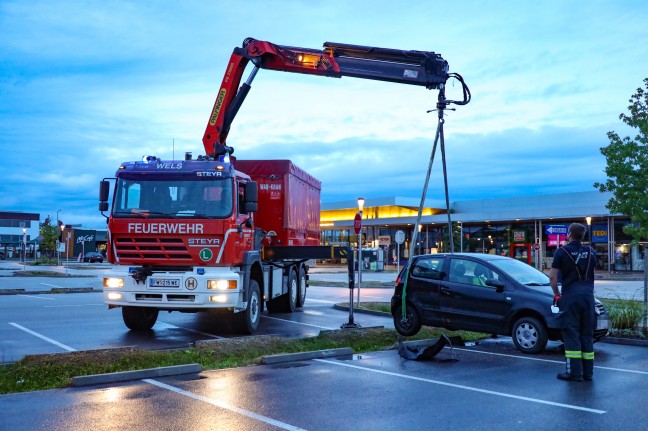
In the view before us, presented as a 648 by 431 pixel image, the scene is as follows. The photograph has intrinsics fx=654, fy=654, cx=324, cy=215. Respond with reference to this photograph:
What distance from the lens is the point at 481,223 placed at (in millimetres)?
64000

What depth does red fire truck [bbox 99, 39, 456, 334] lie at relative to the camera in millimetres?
11430

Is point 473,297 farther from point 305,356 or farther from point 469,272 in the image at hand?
point 305,356

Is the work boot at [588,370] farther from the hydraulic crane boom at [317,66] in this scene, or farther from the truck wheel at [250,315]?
the hydraulic crane boom at [317,66]

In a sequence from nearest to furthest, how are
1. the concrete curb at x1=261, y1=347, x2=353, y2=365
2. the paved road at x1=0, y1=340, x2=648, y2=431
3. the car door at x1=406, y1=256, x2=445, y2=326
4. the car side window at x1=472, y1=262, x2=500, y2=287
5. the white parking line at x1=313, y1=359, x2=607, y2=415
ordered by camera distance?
the paved road at x1=0, y1=340, x2=648, y2=431 → the white parking line at x1=313, y1=359, x2=607, y2=415 → the concrete curb at x1=261, y1=347, x2=353, y2=365 → the car side window at x1=472, y1=262, x2=500, y2=287 → the car door at x1=406, y1=256, x2=445, y2=326

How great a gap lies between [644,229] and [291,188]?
28.9 ft

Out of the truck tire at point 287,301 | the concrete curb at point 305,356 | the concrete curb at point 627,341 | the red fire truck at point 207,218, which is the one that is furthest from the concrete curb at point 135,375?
the truck tire at point 287,301

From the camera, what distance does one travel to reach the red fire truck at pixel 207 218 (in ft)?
37.5

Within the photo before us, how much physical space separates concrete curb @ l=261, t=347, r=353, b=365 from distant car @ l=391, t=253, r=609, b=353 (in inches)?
81.8

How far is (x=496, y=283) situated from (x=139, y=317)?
7.01 m

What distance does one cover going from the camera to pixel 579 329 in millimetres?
8430

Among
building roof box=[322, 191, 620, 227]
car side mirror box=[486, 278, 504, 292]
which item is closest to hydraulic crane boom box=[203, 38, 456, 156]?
car side mirror box=[486, 278, 504, 292]

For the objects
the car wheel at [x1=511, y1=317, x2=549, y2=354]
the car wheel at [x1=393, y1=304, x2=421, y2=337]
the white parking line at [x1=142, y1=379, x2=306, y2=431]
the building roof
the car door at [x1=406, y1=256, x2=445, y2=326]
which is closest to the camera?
the white parking line at [x1=142, y1=379, x2=306, y2=431]

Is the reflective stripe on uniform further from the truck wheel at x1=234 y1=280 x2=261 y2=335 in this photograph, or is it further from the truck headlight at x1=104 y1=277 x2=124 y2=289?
the truck headlight at x1=104 y1=277 x2=124 y2=289

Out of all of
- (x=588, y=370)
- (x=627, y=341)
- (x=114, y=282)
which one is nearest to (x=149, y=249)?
(x=114, y=282)
